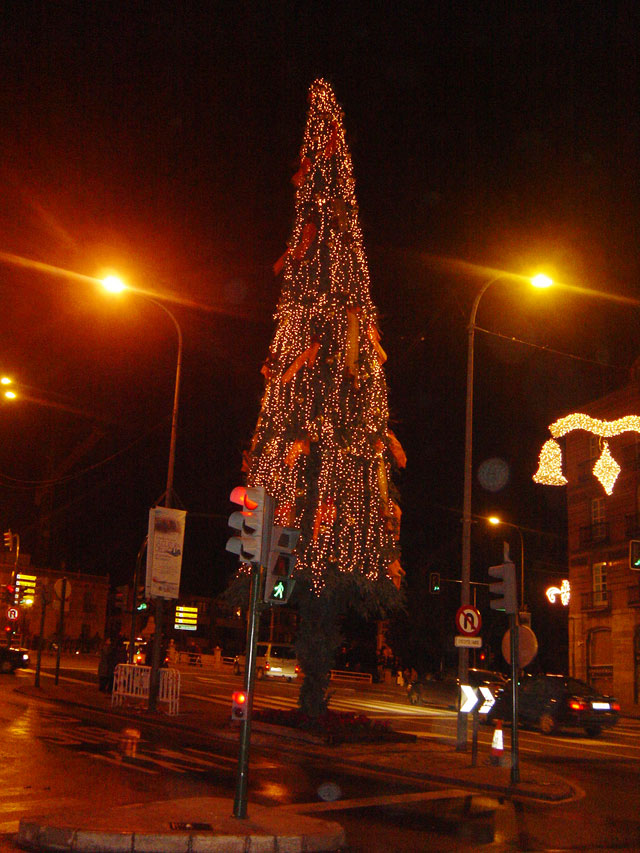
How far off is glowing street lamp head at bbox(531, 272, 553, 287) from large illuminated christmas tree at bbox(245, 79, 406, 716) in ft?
12.2

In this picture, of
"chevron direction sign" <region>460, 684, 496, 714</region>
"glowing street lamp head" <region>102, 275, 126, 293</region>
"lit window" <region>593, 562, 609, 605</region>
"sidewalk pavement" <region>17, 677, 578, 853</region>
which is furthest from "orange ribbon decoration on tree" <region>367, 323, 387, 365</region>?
"lit window" <region>593, 562, 609, 605</region>

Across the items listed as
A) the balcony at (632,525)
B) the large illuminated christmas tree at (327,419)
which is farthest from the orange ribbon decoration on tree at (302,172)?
the balcony at (632,525)

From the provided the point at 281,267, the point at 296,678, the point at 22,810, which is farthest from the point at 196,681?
the point at 22,810

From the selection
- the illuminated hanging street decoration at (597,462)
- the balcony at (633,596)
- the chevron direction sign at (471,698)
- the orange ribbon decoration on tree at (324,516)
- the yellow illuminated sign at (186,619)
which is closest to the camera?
the chevron direction sign at (471,698)

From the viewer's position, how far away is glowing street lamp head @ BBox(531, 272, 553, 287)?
17.4 m

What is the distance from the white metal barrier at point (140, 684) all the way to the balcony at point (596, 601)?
84.4 ft

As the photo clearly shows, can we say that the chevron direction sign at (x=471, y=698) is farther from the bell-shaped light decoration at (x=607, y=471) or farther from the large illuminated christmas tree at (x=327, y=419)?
the bell-shaped light decoration at (x=607, y=471)

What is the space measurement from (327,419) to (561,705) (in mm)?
10763

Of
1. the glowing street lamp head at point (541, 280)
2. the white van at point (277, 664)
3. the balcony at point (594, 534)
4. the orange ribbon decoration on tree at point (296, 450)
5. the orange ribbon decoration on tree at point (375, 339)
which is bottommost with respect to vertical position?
the white van at point (277, 664)

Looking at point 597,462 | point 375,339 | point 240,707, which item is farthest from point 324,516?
point 597,462

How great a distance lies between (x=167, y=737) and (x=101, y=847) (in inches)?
397

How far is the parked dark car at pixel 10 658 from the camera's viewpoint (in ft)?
113

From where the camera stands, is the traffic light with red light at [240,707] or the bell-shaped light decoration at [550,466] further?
the bell-shaped light decoration at [550,466]

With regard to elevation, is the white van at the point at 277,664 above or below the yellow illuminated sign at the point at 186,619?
below
